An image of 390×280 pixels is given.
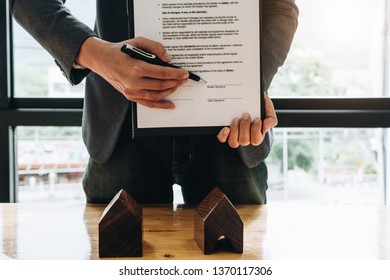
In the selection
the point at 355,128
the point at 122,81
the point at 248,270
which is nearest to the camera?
the point at 248,270

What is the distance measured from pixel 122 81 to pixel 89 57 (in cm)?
10

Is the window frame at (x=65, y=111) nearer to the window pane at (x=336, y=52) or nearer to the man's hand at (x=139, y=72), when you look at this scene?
the window pane at (x=336, y=52)

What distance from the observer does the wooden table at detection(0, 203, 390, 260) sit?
788 millimetres

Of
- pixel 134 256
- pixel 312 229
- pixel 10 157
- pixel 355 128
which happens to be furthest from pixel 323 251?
pixel 10 157

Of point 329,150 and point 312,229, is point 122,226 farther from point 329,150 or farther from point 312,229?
point 329,150

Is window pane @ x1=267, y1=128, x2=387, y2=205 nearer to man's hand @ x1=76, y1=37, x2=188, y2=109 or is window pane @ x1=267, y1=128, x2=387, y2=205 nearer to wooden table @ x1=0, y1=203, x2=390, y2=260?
wooden table @ x1=0, y1=203, x2=390, y2=260

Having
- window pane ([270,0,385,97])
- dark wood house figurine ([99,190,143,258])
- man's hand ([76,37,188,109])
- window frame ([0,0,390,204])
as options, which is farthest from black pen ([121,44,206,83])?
window pane ([270,0,385,97])

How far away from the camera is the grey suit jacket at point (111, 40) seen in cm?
98

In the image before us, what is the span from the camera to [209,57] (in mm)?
904

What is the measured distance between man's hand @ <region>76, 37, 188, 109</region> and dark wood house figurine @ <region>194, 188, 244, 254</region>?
23 cm

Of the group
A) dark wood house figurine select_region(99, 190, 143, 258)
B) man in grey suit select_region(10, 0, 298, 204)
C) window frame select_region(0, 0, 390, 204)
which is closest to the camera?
dark wood house figurine select_region(99, 190, 143, 258)

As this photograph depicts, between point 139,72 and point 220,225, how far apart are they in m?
0.31

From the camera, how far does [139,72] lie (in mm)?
846

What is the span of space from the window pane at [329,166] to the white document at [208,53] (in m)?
1.29
